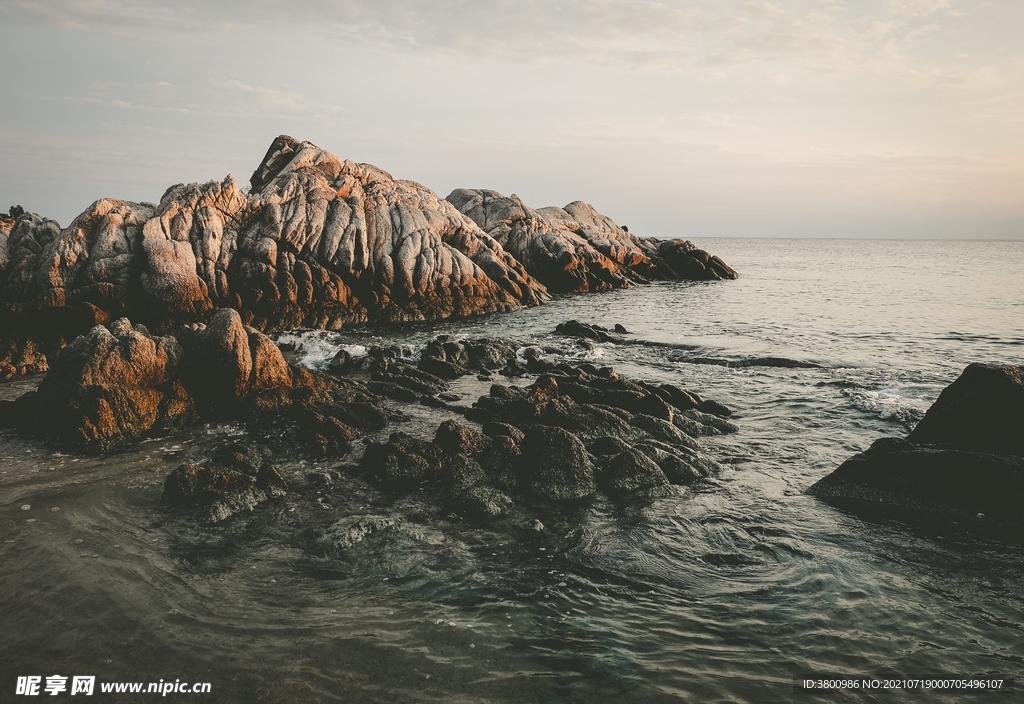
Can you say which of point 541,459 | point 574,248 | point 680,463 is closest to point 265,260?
point 541,459

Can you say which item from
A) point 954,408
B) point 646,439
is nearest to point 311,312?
point 646,439

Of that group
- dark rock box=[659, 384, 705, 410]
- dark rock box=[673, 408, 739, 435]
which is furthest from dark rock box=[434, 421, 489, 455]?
dark rock box=[659, 384, 705, 410]

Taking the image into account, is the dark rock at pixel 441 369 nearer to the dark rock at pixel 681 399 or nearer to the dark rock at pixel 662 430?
the dark rock at pixel 681 399

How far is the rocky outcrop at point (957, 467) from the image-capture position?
10414mm

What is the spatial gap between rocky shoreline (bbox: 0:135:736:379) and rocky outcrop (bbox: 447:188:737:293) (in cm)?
832

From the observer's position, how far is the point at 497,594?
8148 millimetres

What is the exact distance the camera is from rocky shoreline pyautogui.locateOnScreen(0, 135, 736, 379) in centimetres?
2584

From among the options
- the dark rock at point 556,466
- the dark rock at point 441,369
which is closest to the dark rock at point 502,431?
the dark rock at point 556,466

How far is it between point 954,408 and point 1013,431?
45.5 inches

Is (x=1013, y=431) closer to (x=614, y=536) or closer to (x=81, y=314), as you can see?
(x=614, y=536)

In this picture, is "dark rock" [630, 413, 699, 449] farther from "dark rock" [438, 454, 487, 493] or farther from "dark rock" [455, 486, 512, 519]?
"dark rock" [455, 486, 512, 519]

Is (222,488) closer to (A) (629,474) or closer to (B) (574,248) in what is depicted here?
(A) (629,474)

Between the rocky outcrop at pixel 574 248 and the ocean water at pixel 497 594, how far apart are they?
135 ft

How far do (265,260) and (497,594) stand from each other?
90.2 ft
